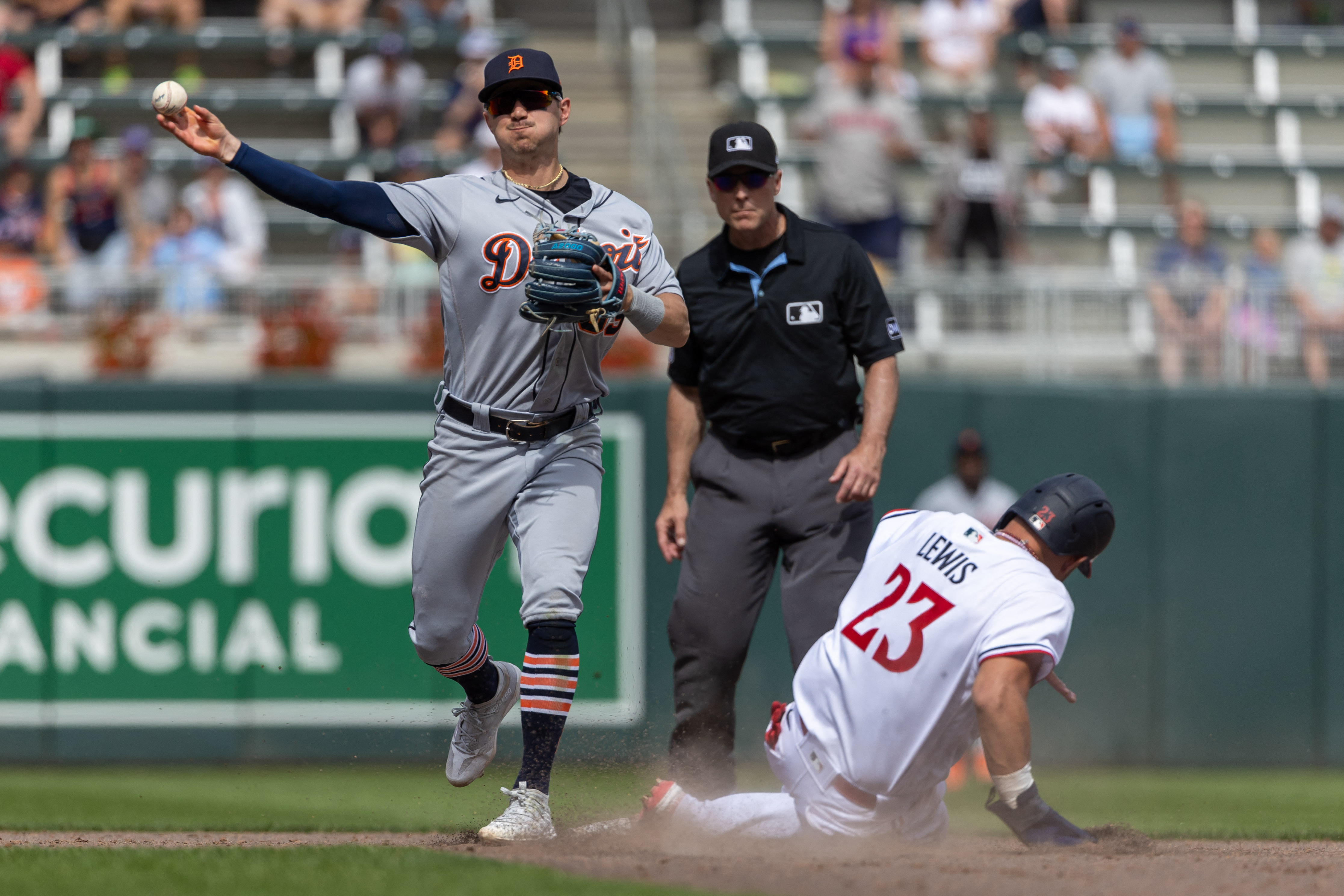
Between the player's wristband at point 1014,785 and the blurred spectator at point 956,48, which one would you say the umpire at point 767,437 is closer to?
the player's wristband at point 1014,785

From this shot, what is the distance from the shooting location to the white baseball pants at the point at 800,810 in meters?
4.88

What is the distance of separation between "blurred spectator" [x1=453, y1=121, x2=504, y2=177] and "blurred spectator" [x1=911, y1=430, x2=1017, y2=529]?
3.62 meters

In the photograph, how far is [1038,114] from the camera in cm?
1262

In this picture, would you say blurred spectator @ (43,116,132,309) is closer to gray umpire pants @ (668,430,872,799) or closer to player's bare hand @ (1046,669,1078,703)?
gray umpire pants @ (668,430,872,799)

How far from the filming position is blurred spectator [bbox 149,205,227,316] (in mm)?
9414

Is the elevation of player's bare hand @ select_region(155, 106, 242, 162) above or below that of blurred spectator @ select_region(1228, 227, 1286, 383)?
above

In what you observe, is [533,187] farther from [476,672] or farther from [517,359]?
[476,672]

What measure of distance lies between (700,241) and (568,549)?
A: 549 cm

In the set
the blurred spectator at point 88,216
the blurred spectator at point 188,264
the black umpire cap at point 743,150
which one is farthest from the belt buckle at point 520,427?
the blurred spectator at point 88,216

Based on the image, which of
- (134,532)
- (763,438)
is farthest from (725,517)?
(134,532)

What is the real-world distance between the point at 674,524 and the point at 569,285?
4.91 ft

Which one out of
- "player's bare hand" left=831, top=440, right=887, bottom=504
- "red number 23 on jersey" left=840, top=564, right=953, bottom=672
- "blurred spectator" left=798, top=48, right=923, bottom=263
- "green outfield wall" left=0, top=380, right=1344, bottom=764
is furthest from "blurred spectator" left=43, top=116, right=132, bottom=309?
"red number 23 on jersey" left=840, top=564, right=953, bottom=672

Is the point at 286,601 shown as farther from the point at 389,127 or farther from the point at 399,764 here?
the point at 389,127

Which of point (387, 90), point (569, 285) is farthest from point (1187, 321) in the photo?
point (387, 90)
